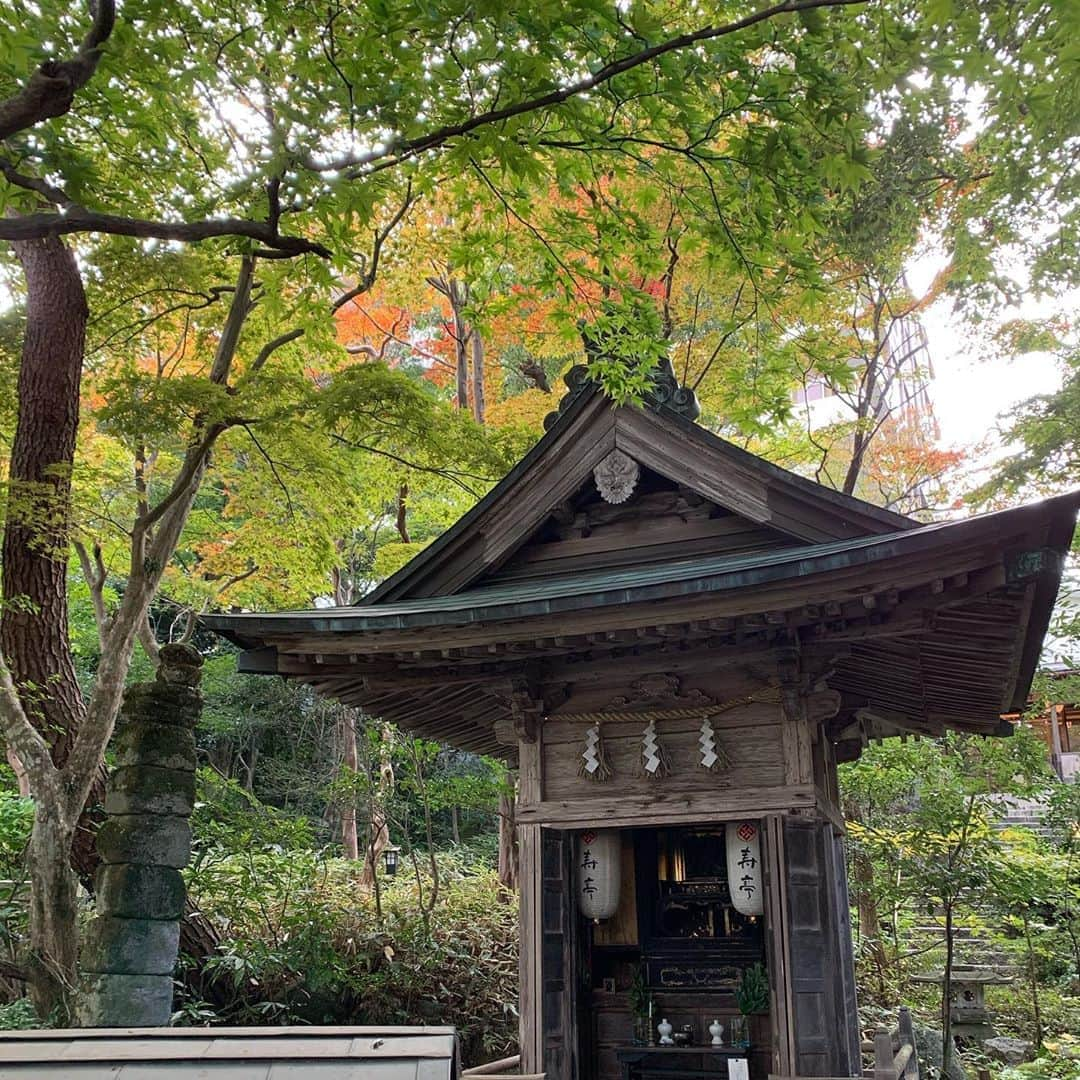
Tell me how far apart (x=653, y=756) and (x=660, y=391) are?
9.16 feet

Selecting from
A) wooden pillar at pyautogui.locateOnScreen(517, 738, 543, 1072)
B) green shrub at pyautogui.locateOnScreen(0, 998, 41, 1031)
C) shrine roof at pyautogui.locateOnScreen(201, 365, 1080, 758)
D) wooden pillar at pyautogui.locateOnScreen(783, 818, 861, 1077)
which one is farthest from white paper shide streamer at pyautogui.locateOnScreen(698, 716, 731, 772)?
green shrub at pyautogui.locateOnScreen(0, 998, 41, 1031)

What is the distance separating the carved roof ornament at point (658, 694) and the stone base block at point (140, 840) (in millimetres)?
3079

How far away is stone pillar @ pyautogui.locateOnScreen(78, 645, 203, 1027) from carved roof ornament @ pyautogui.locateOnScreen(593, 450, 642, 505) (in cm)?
322

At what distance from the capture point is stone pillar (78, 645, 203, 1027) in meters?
5.00

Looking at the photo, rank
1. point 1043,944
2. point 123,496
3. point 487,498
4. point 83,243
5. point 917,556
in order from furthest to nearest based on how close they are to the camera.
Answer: point 1043,944, point 123,496, point 83,243, point 487,498, point 917,556

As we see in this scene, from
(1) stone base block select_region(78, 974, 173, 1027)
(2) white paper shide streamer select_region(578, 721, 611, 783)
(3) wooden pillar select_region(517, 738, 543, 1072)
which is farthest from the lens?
(2) white paper shide streamer select_region(578, 721, 611, 783)

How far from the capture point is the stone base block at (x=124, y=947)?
5008 millimetres

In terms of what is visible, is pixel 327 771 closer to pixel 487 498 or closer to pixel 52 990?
pixel 52 990

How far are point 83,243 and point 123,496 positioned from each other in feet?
10.4

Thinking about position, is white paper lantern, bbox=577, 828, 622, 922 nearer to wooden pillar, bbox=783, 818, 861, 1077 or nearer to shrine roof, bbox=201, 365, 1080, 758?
shrine roof, bbox=201, 365, 1080, 758

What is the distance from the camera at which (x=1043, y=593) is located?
15.9 feet

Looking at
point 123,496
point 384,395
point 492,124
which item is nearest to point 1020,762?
point 384,395

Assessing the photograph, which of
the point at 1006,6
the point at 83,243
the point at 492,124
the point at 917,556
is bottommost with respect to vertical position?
the point at 917,556

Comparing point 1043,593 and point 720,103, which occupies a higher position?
point 720,103
